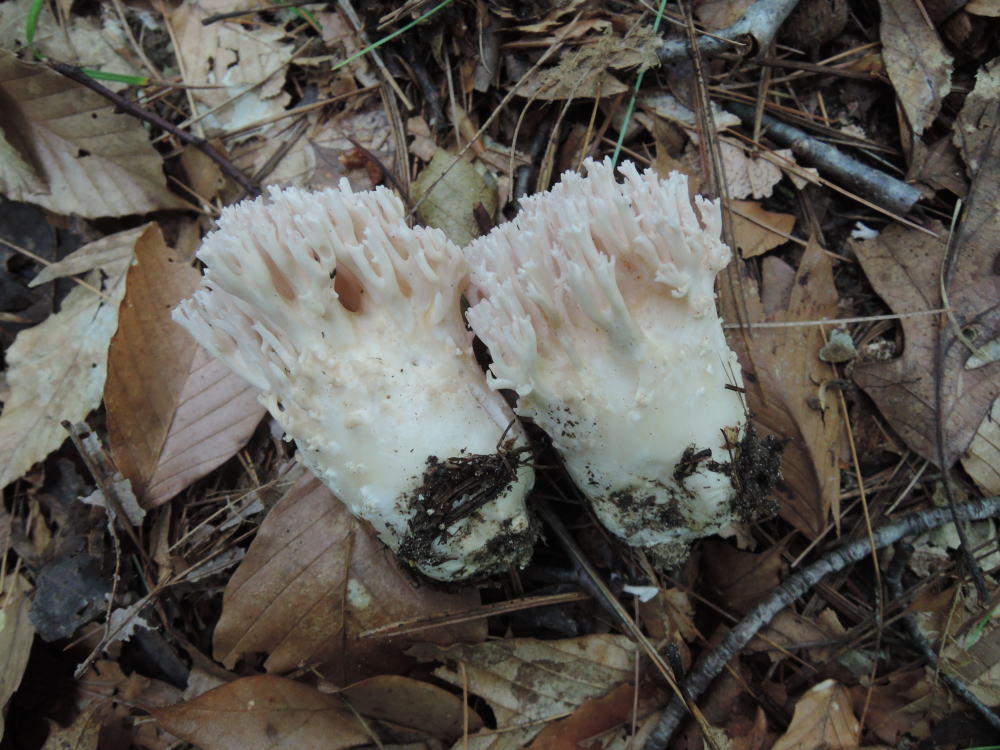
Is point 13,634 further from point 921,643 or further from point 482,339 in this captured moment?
point 921,643

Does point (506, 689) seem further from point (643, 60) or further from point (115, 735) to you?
point (643, 60)

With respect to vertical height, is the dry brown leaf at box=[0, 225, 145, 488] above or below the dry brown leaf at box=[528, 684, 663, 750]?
above

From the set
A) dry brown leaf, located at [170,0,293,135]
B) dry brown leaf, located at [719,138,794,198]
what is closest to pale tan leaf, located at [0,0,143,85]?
dry brown leaf, located at [170,0,293,135]

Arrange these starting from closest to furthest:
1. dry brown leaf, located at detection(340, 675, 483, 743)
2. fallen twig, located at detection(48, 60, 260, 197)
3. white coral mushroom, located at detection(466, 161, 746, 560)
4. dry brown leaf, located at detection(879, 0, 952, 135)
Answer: white coral mushroom, located at detection(466, 161, 746, 560)
dry brown leaf, located at detection(340, 675, 483, 743)
dry brown leaf, located at detection(879, 0, 952, 135)
fallen twig, located at detection(48, 60, 260, 197)

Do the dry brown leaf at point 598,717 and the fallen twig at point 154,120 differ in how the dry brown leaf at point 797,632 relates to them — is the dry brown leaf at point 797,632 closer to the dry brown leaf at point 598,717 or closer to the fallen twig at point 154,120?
the dry brown leaf at point 598,717

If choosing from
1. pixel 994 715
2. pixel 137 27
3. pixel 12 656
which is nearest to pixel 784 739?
pixel 994 715

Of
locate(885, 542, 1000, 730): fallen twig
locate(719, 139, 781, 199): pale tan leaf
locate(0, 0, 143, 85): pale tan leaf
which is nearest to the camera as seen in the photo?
locate(885, 542, 1000, 730): fallen twig

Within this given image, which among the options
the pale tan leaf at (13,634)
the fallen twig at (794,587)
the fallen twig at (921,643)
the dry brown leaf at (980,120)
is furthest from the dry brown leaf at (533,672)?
the dry brown leaf at (980,120)

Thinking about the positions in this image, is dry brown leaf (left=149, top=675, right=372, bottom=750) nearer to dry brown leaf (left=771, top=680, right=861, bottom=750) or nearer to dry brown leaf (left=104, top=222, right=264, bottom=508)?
dry brown leaf (left=104, top=222, right=264, bottom=508)
